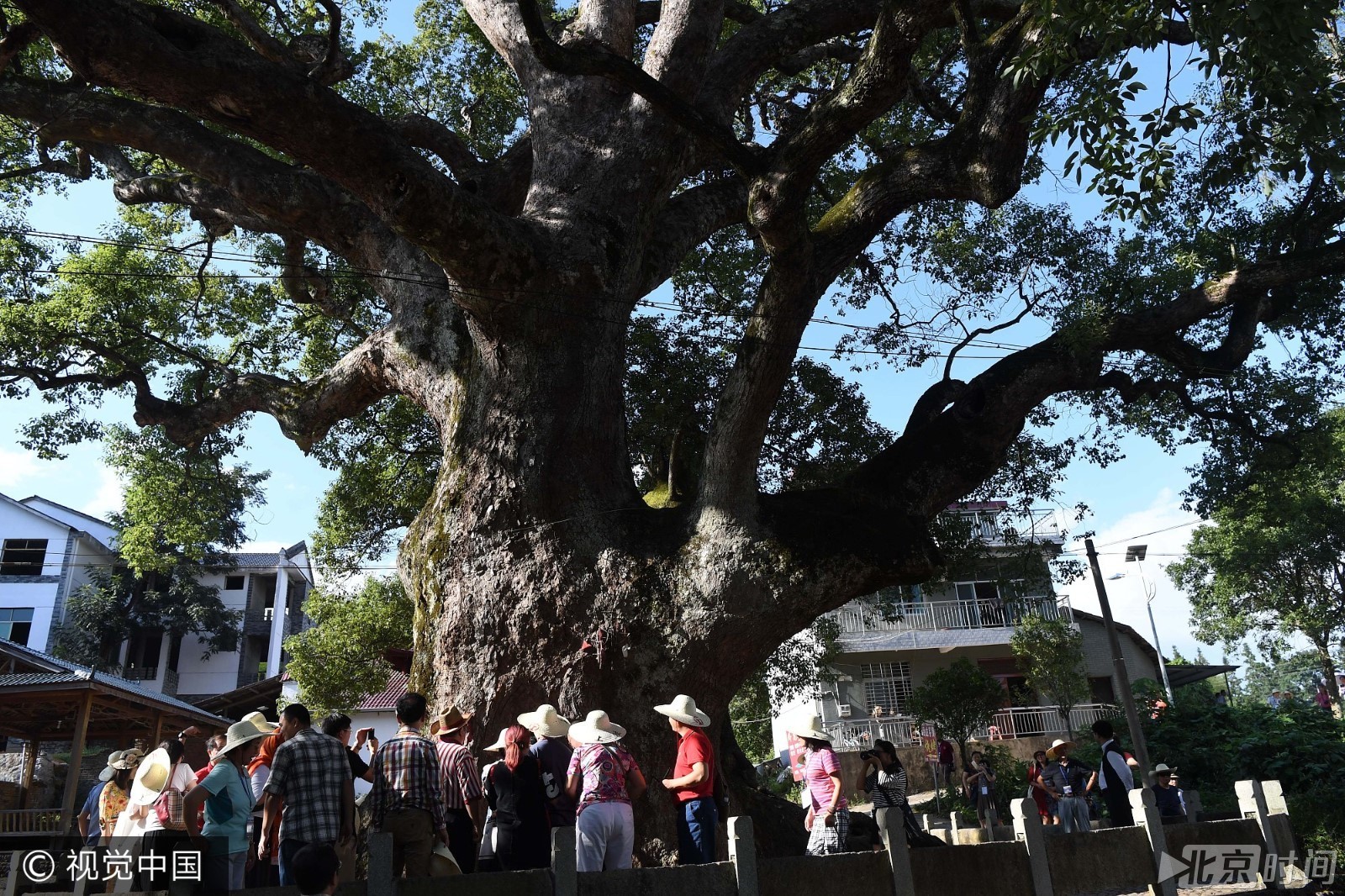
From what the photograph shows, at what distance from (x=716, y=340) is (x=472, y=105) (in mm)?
5249

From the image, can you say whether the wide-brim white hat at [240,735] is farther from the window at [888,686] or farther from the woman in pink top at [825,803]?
the window at [888,686]

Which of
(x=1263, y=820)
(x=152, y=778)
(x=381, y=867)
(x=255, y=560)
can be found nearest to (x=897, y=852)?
(x=381, y=867)

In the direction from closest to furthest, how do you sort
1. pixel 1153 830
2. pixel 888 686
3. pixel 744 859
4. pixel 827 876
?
pixel 744 859, pixel 827 876, pixel 1153 830, pixel 888 686

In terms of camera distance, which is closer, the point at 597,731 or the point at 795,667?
the point at 597,731

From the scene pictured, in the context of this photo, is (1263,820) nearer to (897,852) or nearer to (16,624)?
(897,852)

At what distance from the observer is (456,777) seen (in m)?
6.34

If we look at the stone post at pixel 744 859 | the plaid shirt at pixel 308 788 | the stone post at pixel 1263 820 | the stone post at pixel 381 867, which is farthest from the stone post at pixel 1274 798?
the plaid shirt at pixel 308 788

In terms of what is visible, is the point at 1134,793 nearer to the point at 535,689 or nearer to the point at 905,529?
the point at 905,529

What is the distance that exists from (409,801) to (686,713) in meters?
2.05

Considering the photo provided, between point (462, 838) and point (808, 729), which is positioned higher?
point (808, 729)

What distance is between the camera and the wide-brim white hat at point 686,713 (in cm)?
678

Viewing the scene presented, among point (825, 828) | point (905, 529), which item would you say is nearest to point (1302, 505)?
point (905, 529)

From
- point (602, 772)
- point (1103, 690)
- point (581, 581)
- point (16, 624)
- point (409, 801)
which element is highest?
point (16, 624)

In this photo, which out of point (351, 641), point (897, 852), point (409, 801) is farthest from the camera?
point (351, 641)
